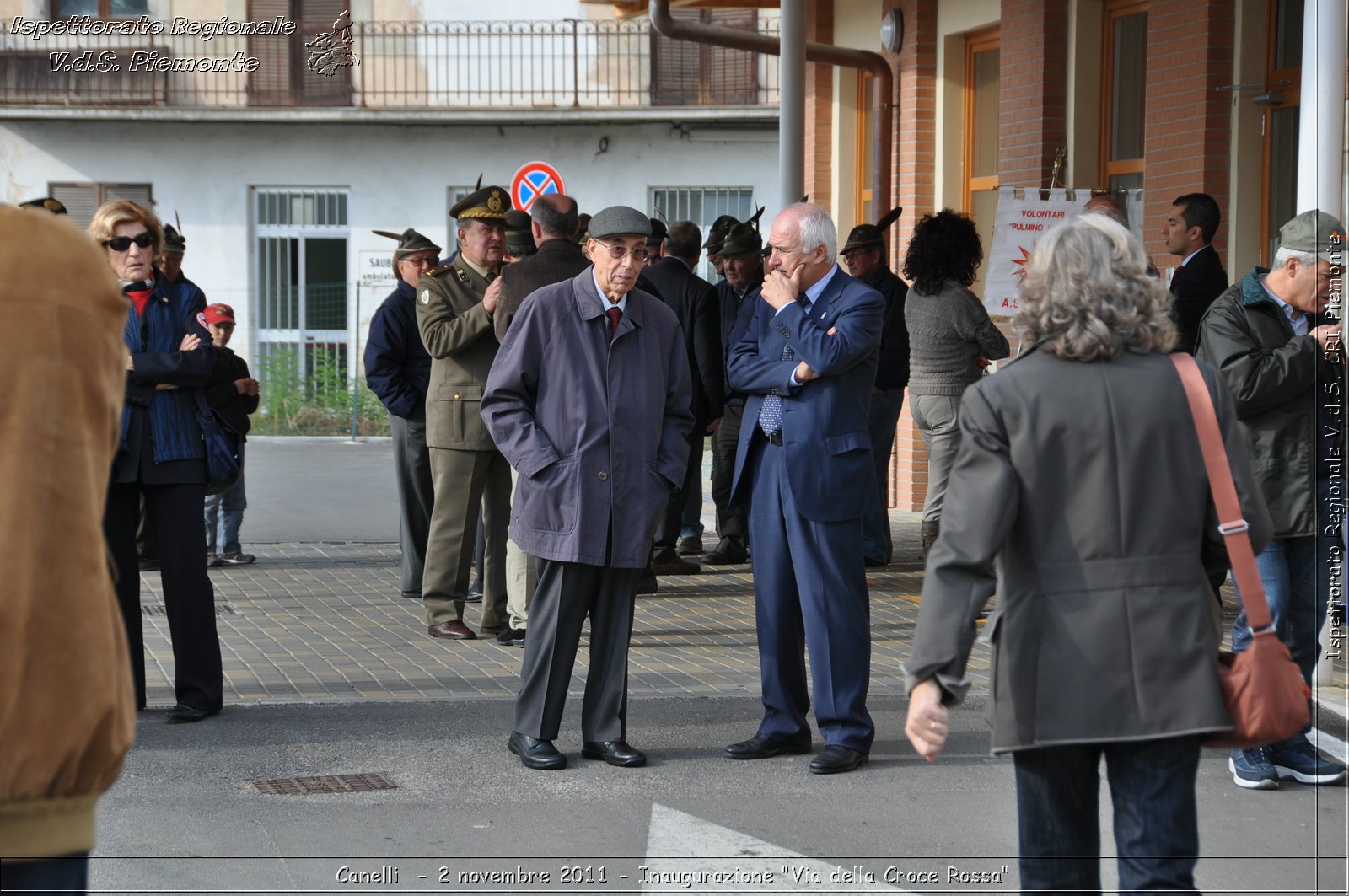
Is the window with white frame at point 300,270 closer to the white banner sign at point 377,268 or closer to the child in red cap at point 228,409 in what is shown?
the white banner sign at point 377,268

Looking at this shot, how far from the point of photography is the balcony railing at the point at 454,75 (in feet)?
94.0

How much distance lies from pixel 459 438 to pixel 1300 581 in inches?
176

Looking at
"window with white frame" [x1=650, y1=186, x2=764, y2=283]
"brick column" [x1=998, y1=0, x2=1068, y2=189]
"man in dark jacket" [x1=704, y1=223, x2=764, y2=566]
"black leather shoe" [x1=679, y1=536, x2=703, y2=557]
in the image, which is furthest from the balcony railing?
"black leather shoe" [x1=679, y1=536, x2=703, y2=557]

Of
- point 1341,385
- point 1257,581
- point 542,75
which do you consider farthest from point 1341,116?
point 542,75

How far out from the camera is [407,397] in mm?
9812

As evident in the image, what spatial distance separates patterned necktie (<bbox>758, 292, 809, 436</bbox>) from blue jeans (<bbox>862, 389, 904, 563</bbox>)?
461 cm

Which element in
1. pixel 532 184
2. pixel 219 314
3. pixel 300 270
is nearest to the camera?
pixel 219 314

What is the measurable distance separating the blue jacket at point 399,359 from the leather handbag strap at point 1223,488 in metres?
6.60

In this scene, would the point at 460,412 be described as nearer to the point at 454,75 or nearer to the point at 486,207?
the point at 486,207

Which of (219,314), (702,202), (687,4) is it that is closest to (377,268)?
(702,202)

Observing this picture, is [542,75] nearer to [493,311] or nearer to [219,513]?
[219,513]

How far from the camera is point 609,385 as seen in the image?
6.29 metres

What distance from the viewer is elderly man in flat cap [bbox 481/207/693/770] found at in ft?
20.4

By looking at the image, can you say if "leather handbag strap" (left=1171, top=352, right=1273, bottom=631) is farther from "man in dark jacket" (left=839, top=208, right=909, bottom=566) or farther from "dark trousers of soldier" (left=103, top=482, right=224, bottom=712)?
"man in dark jacket" (left=839, top=208, right=909, bottom=566)
